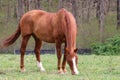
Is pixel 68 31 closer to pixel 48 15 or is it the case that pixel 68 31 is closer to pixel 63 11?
Answer: pixel 63 11

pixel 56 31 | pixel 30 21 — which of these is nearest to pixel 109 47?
pixel 30 21

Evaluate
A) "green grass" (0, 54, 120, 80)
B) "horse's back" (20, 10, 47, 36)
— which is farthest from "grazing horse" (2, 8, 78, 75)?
"green grass" (0, 54, 120, 80)

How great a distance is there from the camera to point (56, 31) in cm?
1020

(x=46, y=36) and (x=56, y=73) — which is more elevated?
(x=46, y=36)

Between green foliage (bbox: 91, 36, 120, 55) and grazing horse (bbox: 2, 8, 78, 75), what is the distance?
12259 mm

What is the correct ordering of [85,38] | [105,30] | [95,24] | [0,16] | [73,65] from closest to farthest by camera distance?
[73,65] → [85,38] → [105,30] → [95,24] → [0,16]

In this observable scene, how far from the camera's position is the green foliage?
23413mm

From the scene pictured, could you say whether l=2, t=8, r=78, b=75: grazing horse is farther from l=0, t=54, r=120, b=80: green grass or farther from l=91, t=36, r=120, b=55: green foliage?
l=91, t=36, r=120, b=55: green foliage

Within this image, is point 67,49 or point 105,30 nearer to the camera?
point 67,49

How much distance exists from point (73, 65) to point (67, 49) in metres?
0.47

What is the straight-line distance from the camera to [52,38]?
1046 cm

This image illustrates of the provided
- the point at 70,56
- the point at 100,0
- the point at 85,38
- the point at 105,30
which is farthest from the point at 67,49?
the point at 100,0

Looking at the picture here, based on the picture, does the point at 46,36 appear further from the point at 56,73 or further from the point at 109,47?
the point at 109,47

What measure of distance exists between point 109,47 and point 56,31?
1449 centimetres
